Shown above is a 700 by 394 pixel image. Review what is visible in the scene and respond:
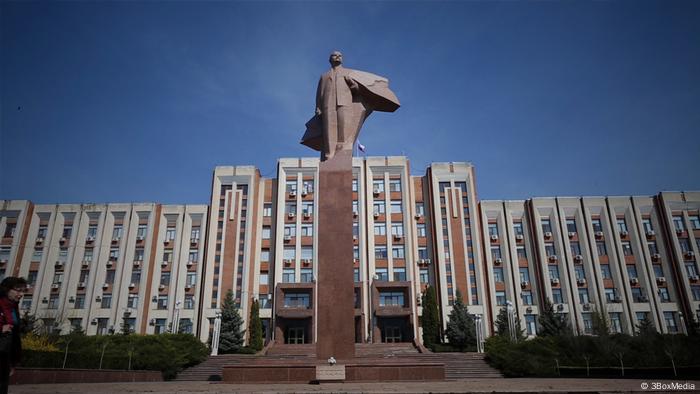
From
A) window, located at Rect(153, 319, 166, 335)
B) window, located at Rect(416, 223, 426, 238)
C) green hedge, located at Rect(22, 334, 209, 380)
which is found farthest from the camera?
window, located at Rect(416, 223, 426, 238)

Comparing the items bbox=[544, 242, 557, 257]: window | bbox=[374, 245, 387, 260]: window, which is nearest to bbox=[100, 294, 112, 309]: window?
bbox=[374, 245, 387, 260]: window

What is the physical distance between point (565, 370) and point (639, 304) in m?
22.1

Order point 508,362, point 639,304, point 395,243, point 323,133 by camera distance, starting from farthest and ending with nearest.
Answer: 1. point 395,243
2. point 639,304
3. point 508,362
4. point 323,133

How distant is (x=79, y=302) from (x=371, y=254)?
23339mm

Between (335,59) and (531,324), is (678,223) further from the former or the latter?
(335,59)

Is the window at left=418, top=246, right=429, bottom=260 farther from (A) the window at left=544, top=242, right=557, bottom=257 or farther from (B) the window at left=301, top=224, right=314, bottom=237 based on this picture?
(A) the window at left=544, top=242, right=557, bottom=257

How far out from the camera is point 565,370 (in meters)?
16.3

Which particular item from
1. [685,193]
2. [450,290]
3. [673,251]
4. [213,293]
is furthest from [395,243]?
[685,193]

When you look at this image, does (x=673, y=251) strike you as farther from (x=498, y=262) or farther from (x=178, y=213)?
(x=178, y=213)

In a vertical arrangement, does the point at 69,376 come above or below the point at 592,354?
below

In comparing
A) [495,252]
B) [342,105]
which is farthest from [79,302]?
[495,252]

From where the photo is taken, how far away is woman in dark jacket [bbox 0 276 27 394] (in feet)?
12.5

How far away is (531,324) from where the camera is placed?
33.9 m

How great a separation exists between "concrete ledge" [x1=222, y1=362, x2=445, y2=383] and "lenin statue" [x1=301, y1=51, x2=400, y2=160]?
5321mm
